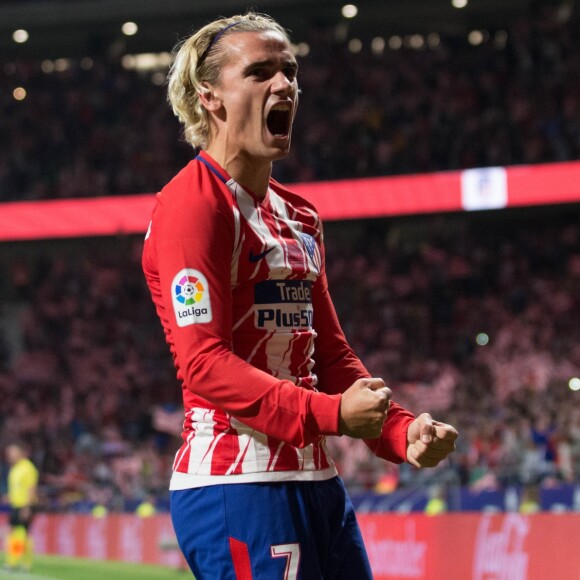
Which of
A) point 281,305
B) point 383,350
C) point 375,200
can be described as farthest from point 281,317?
point 375,200

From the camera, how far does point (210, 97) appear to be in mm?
Result: 2867

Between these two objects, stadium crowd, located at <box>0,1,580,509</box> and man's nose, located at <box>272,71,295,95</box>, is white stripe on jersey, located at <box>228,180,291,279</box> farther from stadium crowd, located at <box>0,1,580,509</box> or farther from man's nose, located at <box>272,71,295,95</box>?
stadium crowd, located at <box>0,1,580,509</box>

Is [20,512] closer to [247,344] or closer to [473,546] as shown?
[473,546]

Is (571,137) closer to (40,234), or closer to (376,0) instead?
(376,0)

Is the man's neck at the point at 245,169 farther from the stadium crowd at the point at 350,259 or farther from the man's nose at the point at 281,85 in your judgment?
the stadium crowd at the point at 350,259

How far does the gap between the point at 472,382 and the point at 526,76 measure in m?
6.98

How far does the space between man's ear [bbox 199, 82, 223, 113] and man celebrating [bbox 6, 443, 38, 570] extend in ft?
43.6

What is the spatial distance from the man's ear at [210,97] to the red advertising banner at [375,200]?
55.1ft

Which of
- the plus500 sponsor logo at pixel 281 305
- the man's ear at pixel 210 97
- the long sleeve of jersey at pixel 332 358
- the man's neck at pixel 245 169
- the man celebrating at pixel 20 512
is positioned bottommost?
the man celebrating at pixel 20 512

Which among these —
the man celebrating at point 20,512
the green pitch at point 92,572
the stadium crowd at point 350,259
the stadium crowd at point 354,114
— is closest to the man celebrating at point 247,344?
the green pitch at point 92,572

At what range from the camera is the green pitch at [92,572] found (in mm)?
13766

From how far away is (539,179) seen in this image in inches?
768

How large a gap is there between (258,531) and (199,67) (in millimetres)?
1092

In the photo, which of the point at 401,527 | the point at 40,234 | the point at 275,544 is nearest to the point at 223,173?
the point at 275,544
